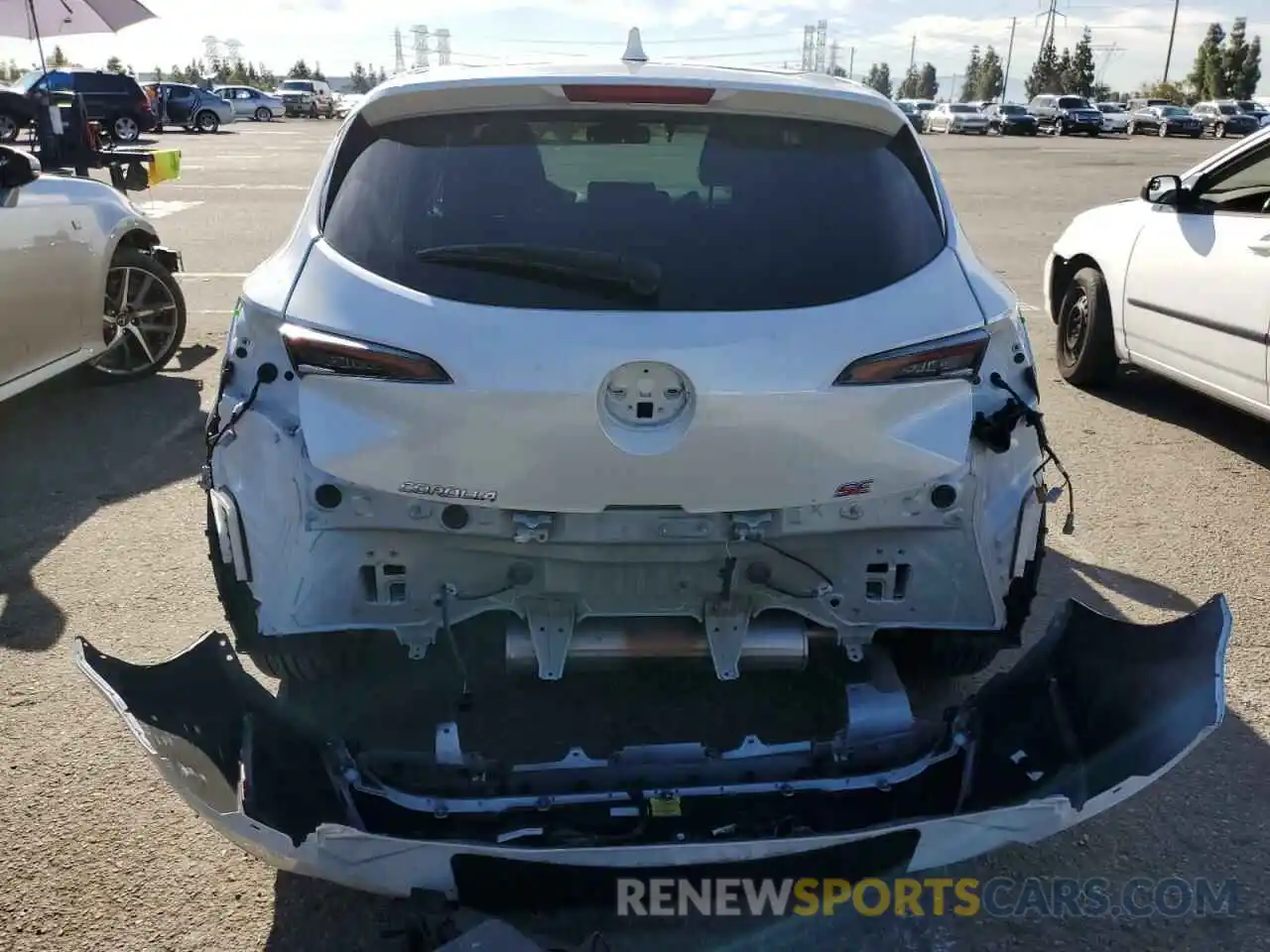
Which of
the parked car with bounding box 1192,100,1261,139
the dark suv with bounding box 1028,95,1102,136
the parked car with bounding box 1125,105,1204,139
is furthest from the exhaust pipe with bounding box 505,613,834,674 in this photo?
the parked car with bounding box 1192,100,1261,139

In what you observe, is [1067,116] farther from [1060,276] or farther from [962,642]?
[962,642]

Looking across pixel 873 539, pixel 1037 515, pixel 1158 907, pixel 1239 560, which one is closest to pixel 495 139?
pixel 873 539

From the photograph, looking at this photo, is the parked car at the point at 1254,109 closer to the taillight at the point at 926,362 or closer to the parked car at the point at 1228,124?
the parked car at the point at 1228,124

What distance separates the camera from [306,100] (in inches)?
2105

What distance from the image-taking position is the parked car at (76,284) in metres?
5.40

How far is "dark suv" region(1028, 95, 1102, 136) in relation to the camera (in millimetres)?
47875

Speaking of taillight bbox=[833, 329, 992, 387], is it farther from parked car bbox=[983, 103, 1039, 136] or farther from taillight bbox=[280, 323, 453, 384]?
parked car bbox=[983, 103, 1039, 136]

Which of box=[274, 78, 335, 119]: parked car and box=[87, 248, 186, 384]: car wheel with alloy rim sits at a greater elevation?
box=[87, 248, 186, 384]: car wheel with alloy rim

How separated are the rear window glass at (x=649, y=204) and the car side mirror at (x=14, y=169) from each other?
362 cm

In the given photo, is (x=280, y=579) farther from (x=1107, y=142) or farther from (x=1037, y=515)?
(x=1107, y=142)

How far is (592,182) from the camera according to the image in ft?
8.66

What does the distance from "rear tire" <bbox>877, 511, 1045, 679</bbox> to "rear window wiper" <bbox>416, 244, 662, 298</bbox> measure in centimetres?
112
